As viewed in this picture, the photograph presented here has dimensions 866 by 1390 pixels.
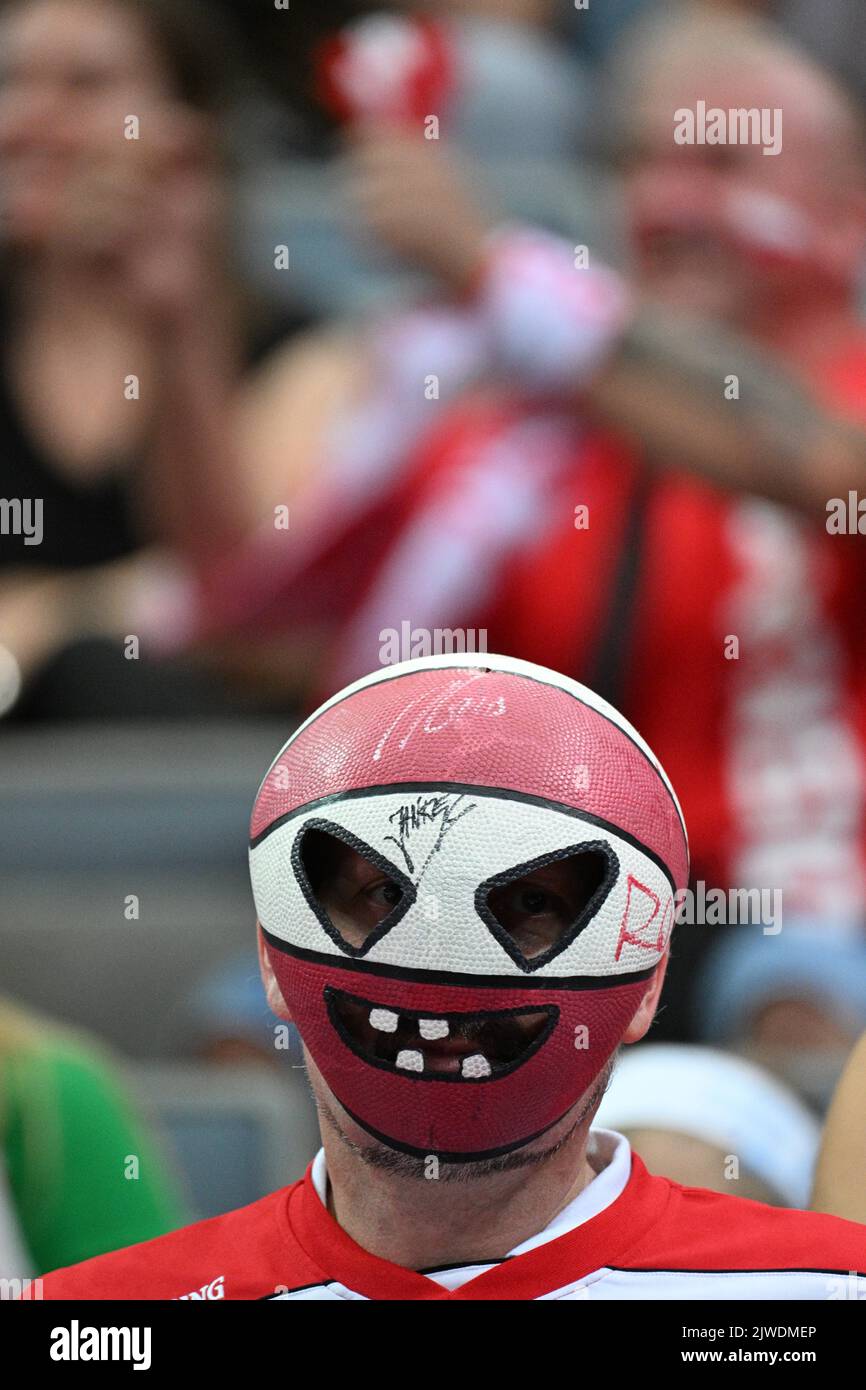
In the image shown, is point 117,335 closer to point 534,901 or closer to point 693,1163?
point 693,1163

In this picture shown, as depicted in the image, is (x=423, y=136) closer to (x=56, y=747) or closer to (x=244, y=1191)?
(x=56, y=747)

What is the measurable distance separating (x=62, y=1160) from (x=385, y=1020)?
32.1 inches

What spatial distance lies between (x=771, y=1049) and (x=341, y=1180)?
157 centimetres

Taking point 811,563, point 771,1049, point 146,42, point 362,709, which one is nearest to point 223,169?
point 146,42

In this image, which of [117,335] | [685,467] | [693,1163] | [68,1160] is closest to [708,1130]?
[693,1163]

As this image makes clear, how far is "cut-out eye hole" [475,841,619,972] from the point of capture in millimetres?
991

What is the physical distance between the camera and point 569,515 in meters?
3.19

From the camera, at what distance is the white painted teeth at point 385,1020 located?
101 cm

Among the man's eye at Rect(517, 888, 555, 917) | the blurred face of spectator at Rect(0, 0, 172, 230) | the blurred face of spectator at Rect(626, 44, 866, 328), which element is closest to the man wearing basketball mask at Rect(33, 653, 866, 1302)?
the man's eye at Rect(517, 888, 555, 917)

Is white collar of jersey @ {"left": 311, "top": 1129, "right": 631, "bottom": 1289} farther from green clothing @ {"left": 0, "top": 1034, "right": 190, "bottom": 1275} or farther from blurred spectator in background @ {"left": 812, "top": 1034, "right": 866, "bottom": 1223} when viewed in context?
green clothing @ {"left": 0, "top": 1034, "right": 190, "bottom": 1275}

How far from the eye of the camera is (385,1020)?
1014 millimetres
